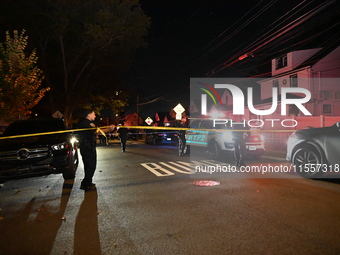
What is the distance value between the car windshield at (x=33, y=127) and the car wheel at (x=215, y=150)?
628 cm

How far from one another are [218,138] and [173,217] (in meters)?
7.10

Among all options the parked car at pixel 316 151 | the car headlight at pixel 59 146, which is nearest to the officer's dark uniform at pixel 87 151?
the car headlight at pixel 59 146

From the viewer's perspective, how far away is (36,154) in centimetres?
607

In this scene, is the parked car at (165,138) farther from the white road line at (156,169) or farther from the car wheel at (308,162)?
the car wheel at (308,162)

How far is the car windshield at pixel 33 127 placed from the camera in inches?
284

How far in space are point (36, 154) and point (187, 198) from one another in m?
3.79

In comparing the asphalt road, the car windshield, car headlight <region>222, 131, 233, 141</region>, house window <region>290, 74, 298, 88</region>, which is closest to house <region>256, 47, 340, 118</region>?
house window <region>290, 74, 298, 88</region>

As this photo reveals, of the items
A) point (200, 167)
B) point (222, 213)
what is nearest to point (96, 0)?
point (200, 167)

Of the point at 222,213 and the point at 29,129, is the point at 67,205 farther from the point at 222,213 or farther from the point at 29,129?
the point at 29,129

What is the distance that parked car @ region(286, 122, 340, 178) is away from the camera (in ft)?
20.6

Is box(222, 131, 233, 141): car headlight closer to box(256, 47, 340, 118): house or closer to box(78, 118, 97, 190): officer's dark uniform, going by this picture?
box(78, 118, 97, 190): officer's dark uniform

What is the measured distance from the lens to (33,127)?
748 cm

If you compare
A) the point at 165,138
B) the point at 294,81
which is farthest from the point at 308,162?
the point at 294,81

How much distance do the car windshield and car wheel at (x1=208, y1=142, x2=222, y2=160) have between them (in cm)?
628
